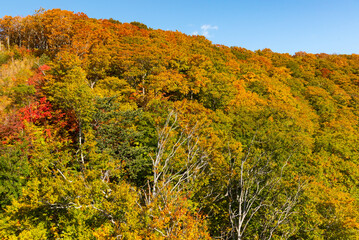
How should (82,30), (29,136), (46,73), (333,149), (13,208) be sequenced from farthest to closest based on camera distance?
1. (82,30)
2. (333,149)
3. (46,73)
4. (29,136)
5. (13,208)

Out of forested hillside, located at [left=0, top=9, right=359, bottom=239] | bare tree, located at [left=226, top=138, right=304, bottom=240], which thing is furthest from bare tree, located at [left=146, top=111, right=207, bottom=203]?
bare tree, located at [left=226, top=138, right=304, bottom=240]

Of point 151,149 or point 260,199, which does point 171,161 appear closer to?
point 151,149

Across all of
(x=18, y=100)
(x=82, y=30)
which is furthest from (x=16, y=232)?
(x=82, y=30)

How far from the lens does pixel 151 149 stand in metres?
18.6

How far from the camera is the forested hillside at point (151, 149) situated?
480 inches

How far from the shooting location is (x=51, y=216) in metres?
13.1

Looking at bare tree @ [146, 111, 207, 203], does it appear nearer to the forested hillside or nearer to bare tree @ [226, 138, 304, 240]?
the forested hillside

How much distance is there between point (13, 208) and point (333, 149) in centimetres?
3806

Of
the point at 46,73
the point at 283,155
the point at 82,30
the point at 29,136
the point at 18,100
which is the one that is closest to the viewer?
the point at 29,136

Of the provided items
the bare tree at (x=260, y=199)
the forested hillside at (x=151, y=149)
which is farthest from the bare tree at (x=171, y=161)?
the bare tree at (x=260, y=199)

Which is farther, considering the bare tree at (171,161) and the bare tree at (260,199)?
the bare tree at (171,161)

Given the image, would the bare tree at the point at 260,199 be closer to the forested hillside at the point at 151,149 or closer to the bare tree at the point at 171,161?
the forested hillside at the point at 151,149

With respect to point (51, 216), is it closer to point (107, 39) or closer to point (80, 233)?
point (80, 233)

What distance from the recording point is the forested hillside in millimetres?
12188
